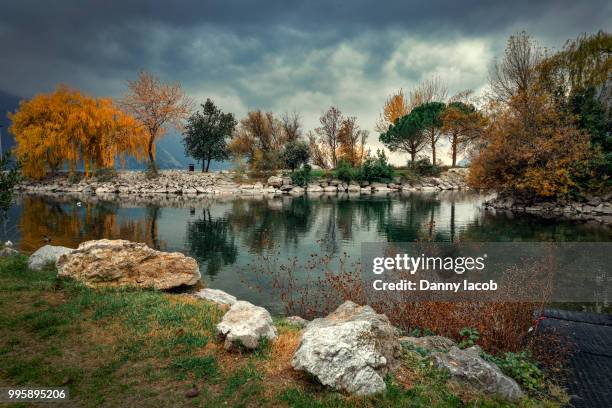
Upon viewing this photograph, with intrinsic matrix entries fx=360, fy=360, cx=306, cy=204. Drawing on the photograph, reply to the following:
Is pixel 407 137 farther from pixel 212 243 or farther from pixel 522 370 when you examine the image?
pixel 522 370

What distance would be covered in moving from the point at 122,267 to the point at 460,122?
66133 mm

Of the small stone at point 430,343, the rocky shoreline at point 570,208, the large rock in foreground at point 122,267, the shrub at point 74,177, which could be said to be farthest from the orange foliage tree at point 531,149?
the shrub at point 74,177

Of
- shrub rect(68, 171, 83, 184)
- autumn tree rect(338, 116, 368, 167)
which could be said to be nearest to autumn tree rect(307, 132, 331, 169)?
autumn tree rect(338, 116, 368, 167)

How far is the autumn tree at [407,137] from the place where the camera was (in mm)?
68125

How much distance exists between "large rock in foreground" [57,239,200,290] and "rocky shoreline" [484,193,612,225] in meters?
29.7

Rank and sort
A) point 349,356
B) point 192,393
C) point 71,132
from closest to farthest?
1. point 192,393
2. point 349,356
3. point 71,132

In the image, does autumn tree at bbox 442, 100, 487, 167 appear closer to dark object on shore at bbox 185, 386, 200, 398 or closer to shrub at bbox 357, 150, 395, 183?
shrub at bbox 357, 150, 395, 183

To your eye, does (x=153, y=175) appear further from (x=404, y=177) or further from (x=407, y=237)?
(x=407, y=237)

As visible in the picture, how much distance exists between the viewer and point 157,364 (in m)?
5.36

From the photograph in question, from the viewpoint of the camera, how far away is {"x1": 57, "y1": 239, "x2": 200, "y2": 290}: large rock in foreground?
8797 mm

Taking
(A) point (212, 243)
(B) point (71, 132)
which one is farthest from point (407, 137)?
(A) point (212, 243)

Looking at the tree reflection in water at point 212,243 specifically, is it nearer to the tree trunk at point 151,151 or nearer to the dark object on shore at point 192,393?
the dark object on shore at point 192,393

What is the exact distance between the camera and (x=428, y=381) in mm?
5051

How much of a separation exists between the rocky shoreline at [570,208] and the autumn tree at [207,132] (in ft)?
139
